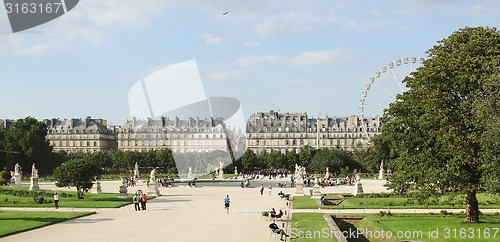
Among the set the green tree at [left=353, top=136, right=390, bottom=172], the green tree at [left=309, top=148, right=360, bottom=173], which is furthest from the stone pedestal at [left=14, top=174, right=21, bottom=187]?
the green tree at [left=353, top=136, right=390, bottom=172]

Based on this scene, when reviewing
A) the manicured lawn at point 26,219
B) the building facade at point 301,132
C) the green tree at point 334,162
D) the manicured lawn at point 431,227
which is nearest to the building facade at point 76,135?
the building facade at point 301,132

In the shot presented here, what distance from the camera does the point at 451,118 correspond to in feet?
88.0

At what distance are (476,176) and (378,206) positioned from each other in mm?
12002

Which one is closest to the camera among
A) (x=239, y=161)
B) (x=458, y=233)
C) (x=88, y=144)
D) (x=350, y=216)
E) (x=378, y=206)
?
(x=458, y=233)

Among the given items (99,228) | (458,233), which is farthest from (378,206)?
(99,228)

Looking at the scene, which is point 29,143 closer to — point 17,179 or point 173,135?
point 17,179

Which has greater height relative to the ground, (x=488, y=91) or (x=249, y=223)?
(x=488, y=91)

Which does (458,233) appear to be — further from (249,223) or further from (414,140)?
(249,223)

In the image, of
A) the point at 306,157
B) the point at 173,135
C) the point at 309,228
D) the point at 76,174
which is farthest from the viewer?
the point at 173,135

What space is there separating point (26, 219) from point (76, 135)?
428ft

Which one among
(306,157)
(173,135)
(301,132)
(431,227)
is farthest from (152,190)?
(173,135)

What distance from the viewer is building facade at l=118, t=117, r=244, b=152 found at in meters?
158

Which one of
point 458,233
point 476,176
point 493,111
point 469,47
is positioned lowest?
point 458,233

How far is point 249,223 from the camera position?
29406 mm
